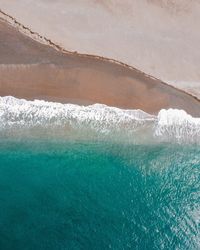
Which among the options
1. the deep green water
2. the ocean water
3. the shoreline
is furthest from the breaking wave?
the shoreline

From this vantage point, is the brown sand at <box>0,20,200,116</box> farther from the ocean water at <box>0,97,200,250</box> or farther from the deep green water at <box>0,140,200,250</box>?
the deep green water at <box>0,140,200,250</box>

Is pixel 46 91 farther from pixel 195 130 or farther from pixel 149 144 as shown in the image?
pixel 195 130

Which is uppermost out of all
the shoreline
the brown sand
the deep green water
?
the shoreline

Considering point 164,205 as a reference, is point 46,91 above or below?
above

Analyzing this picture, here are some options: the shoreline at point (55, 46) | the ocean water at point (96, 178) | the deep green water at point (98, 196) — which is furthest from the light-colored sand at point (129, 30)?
the deep green water at point (98, 196)

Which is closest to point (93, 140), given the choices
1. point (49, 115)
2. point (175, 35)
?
point (49, 115)

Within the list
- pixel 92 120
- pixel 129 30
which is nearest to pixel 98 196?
pixel 92 120

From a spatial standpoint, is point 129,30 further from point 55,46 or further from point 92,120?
point 92,120
